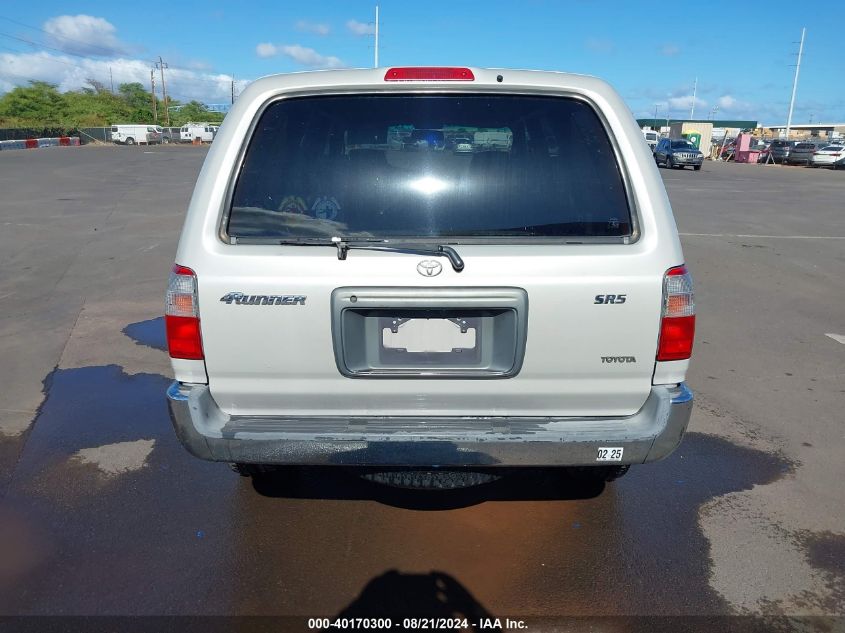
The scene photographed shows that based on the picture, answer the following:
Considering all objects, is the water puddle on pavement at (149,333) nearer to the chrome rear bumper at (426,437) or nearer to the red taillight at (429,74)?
the chrome rear bumper at (426,437)

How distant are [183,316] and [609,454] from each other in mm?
1785

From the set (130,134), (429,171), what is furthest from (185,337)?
(130,134)

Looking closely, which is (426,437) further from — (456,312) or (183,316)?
(183,316)

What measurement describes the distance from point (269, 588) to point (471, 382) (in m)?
1.24

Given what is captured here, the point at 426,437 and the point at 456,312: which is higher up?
the point at 456,312

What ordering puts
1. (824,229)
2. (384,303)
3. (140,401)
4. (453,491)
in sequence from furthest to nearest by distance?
(824,229), (140,401), (453,491), (384,303)

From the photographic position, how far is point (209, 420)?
280 cm

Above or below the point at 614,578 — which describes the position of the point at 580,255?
above

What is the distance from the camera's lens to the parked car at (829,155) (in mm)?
41406

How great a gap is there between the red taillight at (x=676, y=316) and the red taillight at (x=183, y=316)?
1.85 metres

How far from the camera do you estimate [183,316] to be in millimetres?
2762

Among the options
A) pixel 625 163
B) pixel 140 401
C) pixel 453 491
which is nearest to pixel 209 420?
pixel 453 491

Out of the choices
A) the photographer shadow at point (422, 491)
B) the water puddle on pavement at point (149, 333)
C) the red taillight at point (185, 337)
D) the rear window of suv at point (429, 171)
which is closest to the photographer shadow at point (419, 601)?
the photographer shadow at point (422, 491)

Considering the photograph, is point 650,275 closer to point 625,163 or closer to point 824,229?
point 625,163
